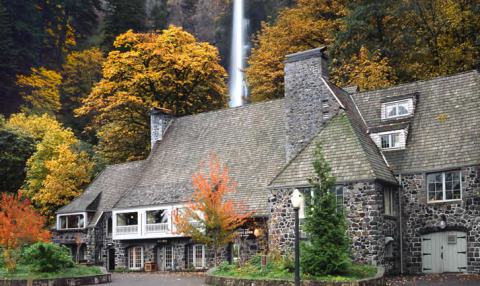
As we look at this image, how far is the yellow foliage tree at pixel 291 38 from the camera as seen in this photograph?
47375mm

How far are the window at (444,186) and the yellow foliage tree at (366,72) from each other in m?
13.3

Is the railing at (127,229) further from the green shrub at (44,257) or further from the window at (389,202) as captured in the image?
the window at (389,202)

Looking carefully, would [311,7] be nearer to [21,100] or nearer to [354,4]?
[354,4]

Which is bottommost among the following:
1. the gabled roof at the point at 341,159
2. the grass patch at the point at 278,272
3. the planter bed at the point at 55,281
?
the planter bed at the point at 55,281

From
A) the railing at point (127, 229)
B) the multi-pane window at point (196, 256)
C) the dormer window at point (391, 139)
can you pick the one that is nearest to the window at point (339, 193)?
the dormer window at point (391, 139)

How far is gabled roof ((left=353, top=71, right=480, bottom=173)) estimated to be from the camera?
27.4m

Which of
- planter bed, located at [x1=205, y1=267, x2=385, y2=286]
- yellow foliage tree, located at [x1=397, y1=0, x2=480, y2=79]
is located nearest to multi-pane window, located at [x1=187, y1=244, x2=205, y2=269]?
planter bed, located at [x1=205, y1=267, x2=385, y2=286]

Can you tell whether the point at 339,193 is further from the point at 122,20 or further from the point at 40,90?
the point at 122,20

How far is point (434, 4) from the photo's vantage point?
43.0 m

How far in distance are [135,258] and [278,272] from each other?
16982 mm

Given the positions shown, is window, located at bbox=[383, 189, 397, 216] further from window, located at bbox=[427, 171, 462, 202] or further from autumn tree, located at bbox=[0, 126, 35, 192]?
autumn tree, located at bbox=[0, 126, 35, 192]

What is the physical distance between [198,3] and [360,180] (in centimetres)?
5982

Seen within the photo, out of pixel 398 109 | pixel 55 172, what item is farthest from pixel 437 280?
pixel 55 172

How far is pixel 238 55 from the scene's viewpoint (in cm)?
6938
